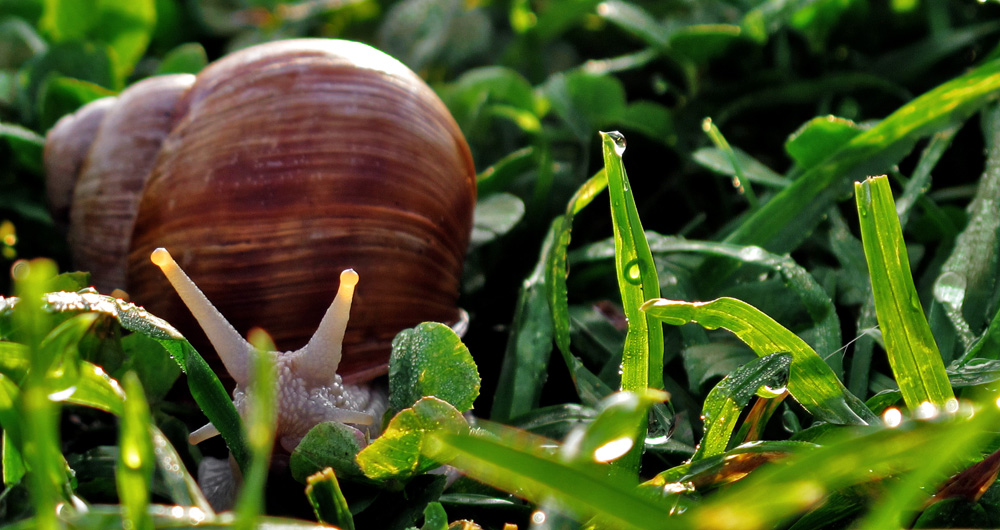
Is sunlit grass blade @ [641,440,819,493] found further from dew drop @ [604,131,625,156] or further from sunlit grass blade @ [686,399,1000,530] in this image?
dew drop @ [604,131,625,156]

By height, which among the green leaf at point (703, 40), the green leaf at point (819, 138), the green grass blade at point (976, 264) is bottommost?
the green grass blade at point (976, 264)

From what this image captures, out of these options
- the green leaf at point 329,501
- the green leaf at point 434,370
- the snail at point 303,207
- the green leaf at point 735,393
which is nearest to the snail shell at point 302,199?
the snail at point 303,207

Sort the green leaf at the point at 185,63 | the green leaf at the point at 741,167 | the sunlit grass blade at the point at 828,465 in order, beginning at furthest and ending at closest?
the green leaf at the point at 185,63
the green leaf at the point at 741,167
the sunlit grass blade at the point at 828,465

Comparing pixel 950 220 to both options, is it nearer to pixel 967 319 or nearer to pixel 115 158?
pixel 967 319

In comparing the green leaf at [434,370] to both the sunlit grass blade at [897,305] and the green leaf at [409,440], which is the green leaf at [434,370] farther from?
the sunlit grass blade at [897,305]

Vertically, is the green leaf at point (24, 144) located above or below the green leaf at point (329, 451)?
above

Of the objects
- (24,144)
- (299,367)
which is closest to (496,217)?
(299,367)

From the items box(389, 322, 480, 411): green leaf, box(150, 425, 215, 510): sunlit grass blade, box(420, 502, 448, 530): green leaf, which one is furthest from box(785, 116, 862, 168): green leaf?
box(150, 425, 215, 510): sunlit grass blade
